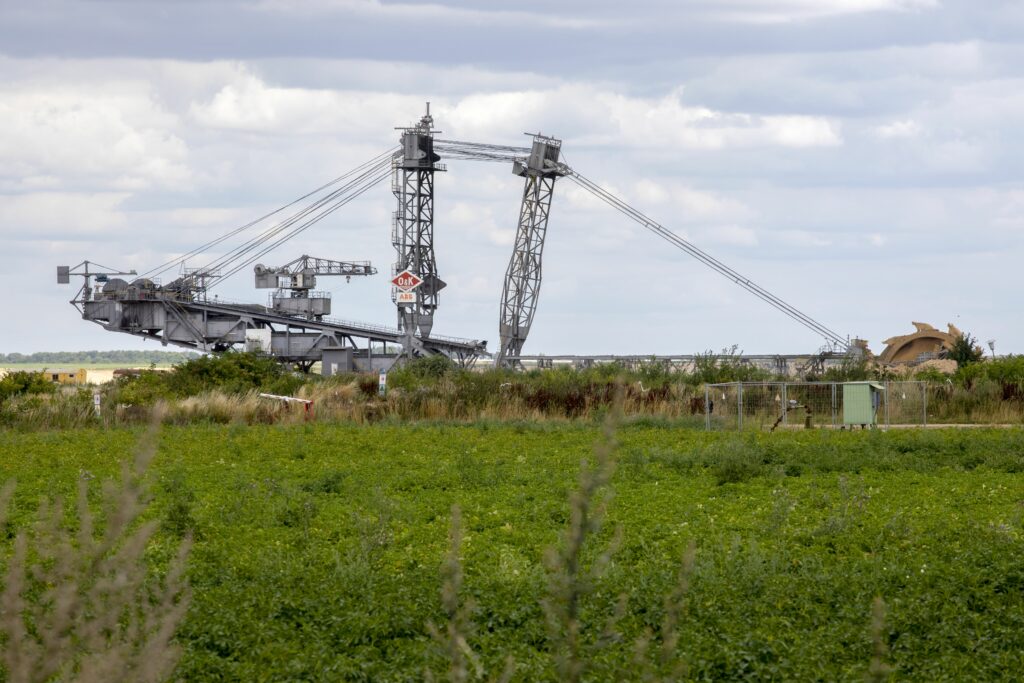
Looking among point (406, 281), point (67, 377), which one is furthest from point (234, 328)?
point (406, 281)

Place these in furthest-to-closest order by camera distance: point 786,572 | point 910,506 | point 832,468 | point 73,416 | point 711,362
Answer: point 711,362 → point 73,416 → point 832,468 → point 910,506 → point 786,572

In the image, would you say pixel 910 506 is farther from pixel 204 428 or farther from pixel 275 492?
pixel 204 428

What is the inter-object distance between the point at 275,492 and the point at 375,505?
93.5 inches

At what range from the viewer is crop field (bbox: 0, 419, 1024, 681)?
846cm

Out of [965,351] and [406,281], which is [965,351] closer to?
[965,351]

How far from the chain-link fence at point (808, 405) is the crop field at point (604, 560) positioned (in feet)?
29.5

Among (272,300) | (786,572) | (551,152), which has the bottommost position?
(786,572)

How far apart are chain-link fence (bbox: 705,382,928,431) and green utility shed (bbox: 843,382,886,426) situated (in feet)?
0.23

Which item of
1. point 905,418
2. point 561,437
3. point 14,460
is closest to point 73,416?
point 14,460

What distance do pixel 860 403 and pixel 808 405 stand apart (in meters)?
2.31

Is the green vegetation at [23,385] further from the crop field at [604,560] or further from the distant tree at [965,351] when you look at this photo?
the distant tree at [965,351]

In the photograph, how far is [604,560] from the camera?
155 inches

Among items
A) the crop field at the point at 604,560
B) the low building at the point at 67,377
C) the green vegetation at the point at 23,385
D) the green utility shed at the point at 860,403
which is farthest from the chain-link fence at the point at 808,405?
the low building at the point at 67,377

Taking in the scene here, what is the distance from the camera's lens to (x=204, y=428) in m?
28.6
